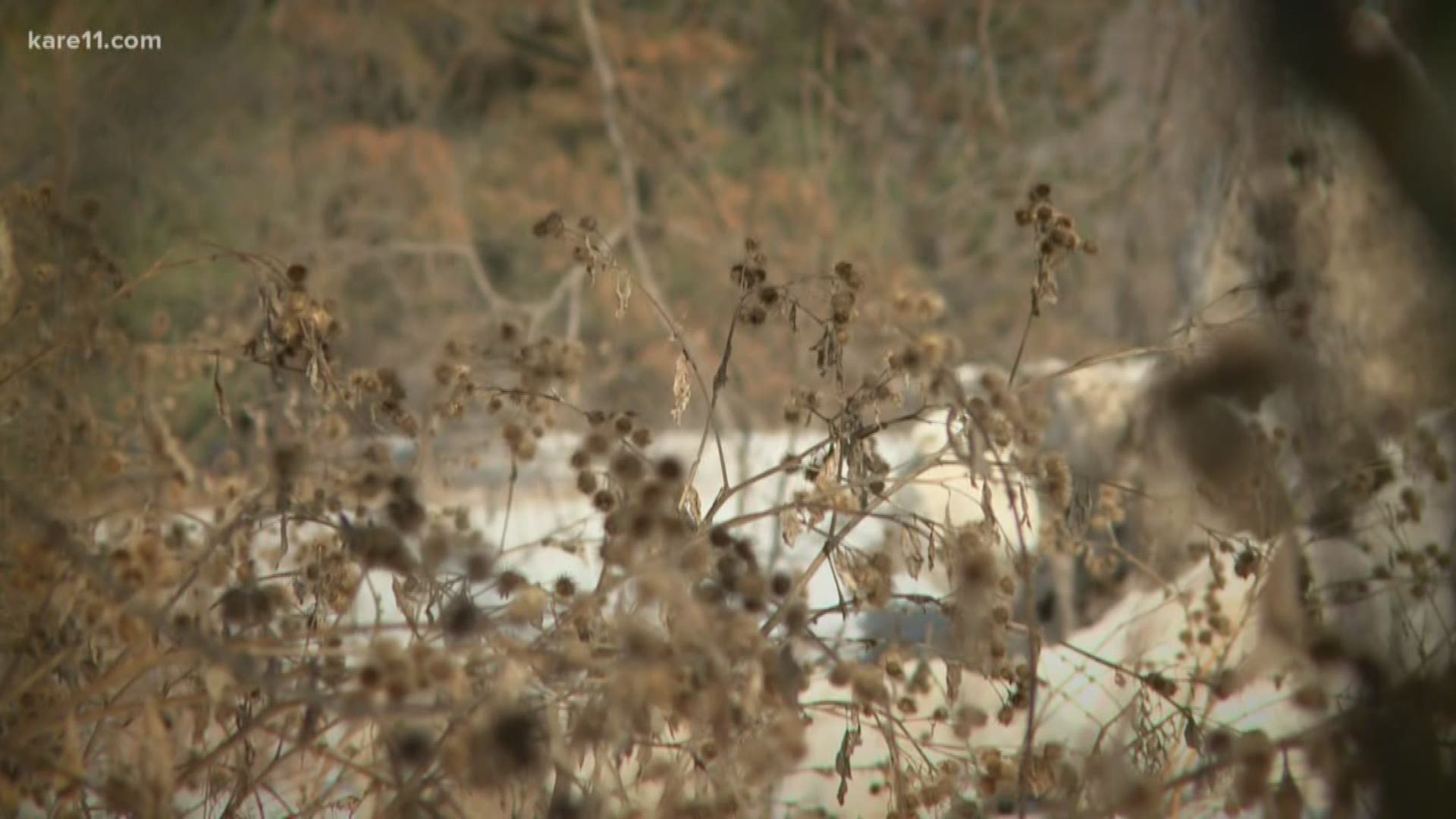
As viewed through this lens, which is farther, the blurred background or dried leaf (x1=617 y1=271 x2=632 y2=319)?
the blurred background

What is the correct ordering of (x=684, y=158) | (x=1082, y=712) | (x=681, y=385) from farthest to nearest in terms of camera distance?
1. (x=684, y=158)
2. (x=1082, y=712)
3. (x=681, y=385)

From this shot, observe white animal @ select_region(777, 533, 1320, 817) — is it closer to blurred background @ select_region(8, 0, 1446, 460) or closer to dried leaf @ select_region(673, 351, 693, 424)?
dried leaf @ select_region(673, 351, 693, 424)

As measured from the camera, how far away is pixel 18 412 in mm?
1354

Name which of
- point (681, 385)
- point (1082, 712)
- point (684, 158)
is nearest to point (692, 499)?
point (681, 385)

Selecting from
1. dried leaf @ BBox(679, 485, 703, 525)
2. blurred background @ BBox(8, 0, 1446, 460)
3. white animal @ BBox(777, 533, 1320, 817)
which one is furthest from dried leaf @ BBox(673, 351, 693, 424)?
blurred background @ BBox(8, 0, 1446, 460)

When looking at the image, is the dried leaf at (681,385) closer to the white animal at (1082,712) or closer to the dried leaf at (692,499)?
Result: the dried leaf at (692,499)

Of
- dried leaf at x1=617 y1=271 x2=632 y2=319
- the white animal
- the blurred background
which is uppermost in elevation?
the blurred background

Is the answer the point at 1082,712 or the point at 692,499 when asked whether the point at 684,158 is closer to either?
the point at 1082,712

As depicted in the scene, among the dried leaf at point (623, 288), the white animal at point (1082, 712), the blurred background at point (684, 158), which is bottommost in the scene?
the white animal at point (1082, 712)

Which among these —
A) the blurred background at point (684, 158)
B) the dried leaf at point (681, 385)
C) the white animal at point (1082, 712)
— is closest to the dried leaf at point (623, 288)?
the dried leaf at point (681, 385)

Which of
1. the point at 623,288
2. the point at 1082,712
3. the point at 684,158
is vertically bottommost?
the point at 1082,712

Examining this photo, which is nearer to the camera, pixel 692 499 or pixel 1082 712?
pixel 692 499

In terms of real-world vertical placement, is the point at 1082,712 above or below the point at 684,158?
below

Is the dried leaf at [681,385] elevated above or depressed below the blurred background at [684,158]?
below
